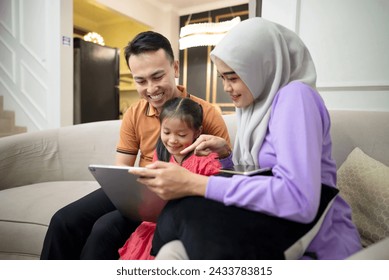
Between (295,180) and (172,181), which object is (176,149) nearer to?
(172,181)

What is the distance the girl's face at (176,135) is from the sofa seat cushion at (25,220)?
0.60 meters

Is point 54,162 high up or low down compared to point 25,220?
up

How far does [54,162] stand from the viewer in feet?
5.50

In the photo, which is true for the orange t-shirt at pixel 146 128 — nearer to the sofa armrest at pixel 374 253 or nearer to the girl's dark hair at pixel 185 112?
the girl's dark hair at pixel 185 112

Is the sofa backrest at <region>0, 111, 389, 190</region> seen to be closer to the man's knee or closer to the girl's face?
the girl's face

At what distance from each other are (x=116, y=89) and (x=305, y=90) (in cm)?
421

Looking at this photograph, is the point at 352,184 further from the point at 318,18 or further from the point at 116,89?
the point at 116,89

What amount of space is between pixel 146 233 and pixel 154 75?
0.57 meters

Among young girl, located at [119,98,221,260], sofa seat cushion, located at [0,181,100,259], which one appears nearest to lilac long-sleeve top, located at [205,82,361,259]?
young girl, located at [119,98,221,260]

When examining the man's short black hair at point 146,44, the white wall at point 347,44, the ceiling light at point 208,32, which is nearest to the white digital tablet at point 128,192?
the man's short black hair at point 146,44

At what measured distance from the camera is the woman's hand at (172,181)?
64 centimetres

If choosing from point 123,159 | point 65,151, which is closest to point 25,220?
point 123,159

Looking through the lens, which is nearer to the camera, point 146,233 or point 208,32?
point 146,233

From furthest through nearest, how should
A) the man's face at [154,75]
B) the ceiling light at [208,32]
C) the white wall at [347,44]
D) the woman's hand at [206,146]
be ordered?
1. the ceiling light at [208,32]
2. the white wall at [347,44]
3. the man's face at [154,75]
4. the woman's hand at [206,146]
